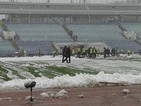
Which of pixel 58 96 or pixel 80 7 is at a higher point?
pixel 80 7

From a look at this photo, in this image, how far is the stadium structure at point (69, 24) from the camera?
46.6 meters

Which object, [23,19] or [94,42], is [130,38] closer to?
[94,42]

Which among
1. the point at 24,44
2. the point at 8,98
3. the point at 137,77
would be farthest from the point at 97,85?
the point at 24,44

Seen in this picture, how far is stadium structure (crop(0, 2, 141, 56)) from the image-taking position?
46.6 meters

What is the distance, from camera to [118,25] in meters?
59.4

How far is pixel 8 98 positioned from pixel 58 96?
1.75 m

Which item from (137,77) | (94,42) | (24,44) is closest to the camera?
(137,77)

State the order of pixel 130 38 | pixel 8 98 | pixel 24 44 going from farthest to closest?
pixel 130 38, pixel 24 44, pixel 8 98

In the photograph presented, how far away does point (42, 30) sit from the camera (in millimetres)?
52375

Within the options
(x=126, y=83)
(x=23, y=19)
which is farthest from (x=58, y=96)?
(x=23, y=19)

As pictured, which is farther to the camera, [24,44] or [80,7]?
[80,7]

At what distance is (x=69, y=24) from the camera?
187 feet

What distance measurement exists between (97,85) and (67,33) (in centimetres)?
3885

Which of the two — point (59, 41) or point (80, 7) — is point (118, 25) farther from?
point (59, 41)
